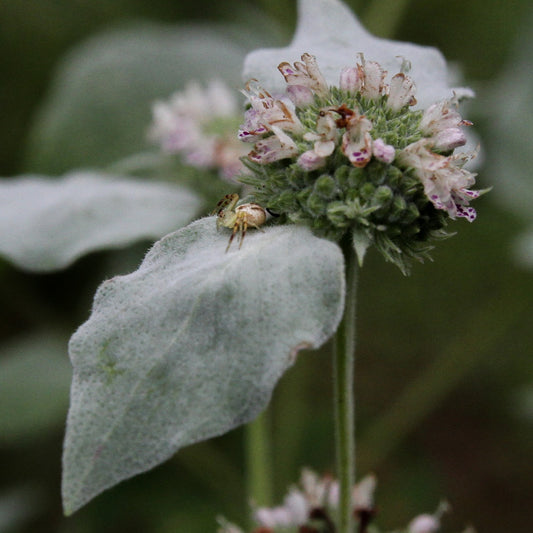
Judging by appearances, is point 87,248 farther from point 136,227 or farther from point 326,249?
point 326,249

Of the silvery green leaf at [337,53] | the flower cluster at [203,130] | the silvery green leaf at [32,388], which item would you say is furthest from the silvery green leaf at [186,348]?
the silvery green leaf at [32,388]

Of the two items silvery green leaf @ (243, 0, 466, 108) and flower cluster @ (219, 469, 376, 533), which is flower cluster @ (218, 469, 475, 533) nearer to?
flower cluster @ (219, 469, 376, 533)

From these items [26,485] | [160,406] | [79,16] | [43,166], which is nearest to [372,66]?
[160,406]

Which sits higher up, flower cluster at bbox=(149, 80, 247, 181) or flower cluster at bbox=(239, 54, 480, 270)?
flower cluster at bbox=(239, 54, 480, 270)

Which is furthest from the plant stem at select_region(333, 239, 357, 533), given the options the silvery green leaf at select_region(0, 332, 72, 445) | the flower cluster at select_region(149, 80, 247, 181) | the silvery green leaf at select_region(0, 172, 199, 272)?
the silvery green leaf at select_region(0, 332, 72, 445)

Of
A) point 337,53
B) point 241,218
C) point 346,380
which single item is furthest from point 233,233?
point 337,53

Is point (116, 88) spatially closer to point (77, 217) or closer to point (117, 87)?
point (117, 87)
